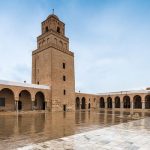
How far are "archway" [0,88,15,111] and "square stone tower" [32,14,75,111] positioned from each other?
5892 millimetres

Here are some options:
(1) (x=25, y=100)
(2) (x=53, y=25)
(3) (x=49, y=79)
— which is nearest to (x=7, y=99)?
(1) (x=25, y=100)

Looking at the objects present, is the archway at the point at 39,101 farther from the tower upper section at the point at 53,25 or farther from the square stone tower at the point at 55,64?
the tower upper section at the point at 53,25

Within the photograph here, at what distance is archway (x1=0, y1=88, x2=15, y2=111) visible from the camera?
2291 cm

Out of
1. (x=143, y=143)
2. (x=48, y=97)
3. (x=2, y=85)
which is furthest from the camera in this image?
(x=48, y=97)

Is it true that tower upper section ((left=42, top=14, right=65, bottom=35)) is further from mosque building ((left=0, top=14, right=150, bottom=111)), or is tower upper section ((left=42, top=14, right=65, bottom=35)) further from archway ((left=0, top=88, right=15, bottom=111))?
archway ((left=0, top=88, right=15, bottom=111))

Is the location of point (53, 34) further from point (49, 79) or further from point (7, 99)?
point (7, 99)

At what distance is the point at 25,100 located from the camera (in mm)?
25891

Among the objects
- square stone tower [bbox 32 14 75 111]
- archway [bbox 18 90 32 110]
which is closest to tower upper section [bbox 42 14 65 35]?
square stone tower [bbox 32 14 75 111]

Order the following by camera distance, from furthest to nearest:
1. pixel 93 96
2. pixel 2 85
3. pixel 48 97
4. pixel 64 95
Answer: pixel 93 96, pixel 64 95, pixel 48 97, pixel 2 85

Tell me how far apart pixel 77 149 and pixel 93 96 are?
39.5 metres

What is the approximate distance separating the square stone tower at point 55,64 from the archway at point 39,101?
6.70 feet

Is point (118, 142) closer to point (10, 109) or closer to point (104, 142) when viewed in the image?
point (104, 142)

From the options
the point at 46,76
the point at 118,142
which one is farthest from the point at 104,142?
the point at 46,76

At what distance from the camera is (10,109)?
23641mm
